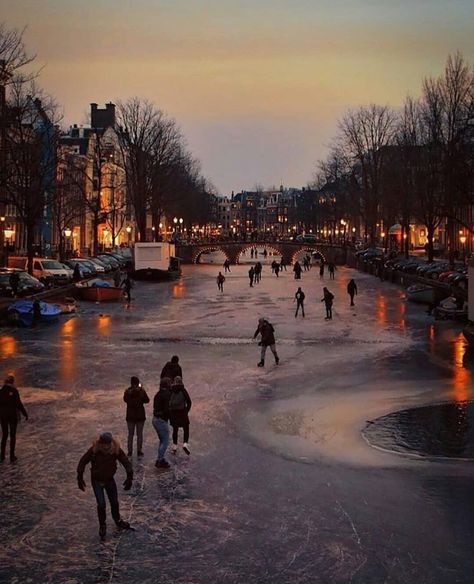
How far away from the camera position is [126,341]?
3278 centimetres

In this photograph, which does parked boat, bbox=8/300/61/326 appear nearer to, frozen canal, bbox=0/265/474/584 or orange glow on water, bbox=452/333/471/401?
frozen canal, bbox=0/265/474/584

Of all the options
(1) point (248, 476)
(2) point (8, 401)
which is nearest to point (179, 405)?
(1) point (248, 476)

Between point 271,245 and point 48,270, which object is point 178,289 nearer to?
point 48,270

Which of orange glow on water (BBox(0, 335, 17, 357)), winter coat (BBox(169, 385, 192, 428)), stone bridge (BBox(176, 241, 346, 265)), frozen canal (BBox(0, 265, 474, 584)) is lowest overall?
frozen canal (BBox(0, 265, 474, 584))

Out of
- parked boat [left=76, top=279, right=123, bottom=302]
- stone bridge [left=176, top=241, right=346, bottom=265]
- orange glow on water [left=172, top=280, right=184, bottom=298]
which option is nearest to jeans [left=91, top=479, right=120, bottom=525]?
parked boat [left=76, top=279, right=123, bottom=302]

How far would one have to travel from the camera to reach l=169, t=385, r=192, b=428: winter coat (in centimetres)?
1572

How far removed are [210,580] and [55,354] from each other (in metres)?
19.9

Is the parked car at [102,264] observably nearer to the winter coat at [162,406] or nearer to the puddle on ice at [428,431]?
the puddle on ice at [428,431]

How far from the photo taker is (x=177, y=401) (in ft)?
52.0

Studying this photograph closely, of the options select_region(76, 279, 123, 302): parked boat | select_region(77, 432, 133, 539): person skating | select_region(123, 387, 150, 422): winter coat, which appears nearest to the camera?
select_region(77, 432, 133, 539): person skating

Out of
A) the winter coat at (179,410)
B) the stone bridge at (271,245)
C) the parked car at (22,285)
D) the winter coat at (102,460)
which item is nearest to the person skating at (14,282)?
the parked car at (22,285)

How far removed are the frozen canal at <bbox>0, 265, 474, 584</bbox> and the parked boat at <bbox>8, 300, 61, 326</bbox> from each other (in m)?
5.11

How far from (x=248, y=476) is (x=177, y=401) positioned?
205cm

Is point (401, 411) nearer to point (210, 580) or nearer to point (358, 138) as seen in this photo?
point (210, 580)
